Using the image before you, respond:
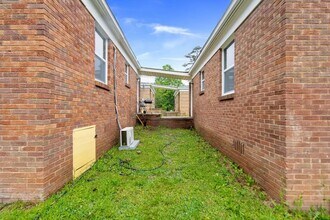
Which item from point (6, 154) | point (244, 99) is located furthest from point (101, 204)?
point (244, 99)

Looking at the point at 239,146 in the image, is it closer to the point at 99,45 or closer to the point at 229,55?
the point at 229,55

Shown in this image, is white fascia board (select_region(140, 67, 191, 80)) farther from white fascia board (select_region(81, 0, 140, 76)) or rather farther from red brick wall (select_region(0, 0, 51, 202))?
red brick wall (select_region(0, 0, 51, 202))

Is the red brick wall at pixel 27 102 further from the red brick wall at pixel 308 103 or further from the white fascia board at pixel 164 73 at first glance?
the white fascia board at pixel 164 73

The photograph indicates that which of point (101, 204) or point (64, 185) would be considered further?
point (64, 185)

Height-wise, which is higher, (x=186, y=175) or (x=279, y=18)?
(x=279, y=18)

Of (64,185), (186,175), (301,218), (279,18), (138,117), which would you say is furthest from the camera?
(138,117)

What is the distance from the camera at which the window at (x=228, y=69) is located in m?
5.20

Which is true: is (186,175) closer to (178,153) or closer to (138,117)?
(178,153)

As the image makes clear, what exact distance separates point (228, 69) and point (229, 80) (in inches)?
13.7

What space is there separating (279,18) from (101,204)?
370 centimetres

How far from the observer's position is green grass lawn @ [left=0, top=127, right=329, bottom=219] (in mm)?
2375

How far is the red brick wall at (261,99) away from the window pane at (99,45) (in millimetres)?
3708

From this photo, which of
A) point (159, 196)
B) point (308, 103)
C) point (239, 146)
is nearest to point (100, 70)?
point (159, 196)

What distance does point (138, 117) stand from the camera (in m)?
11.9
